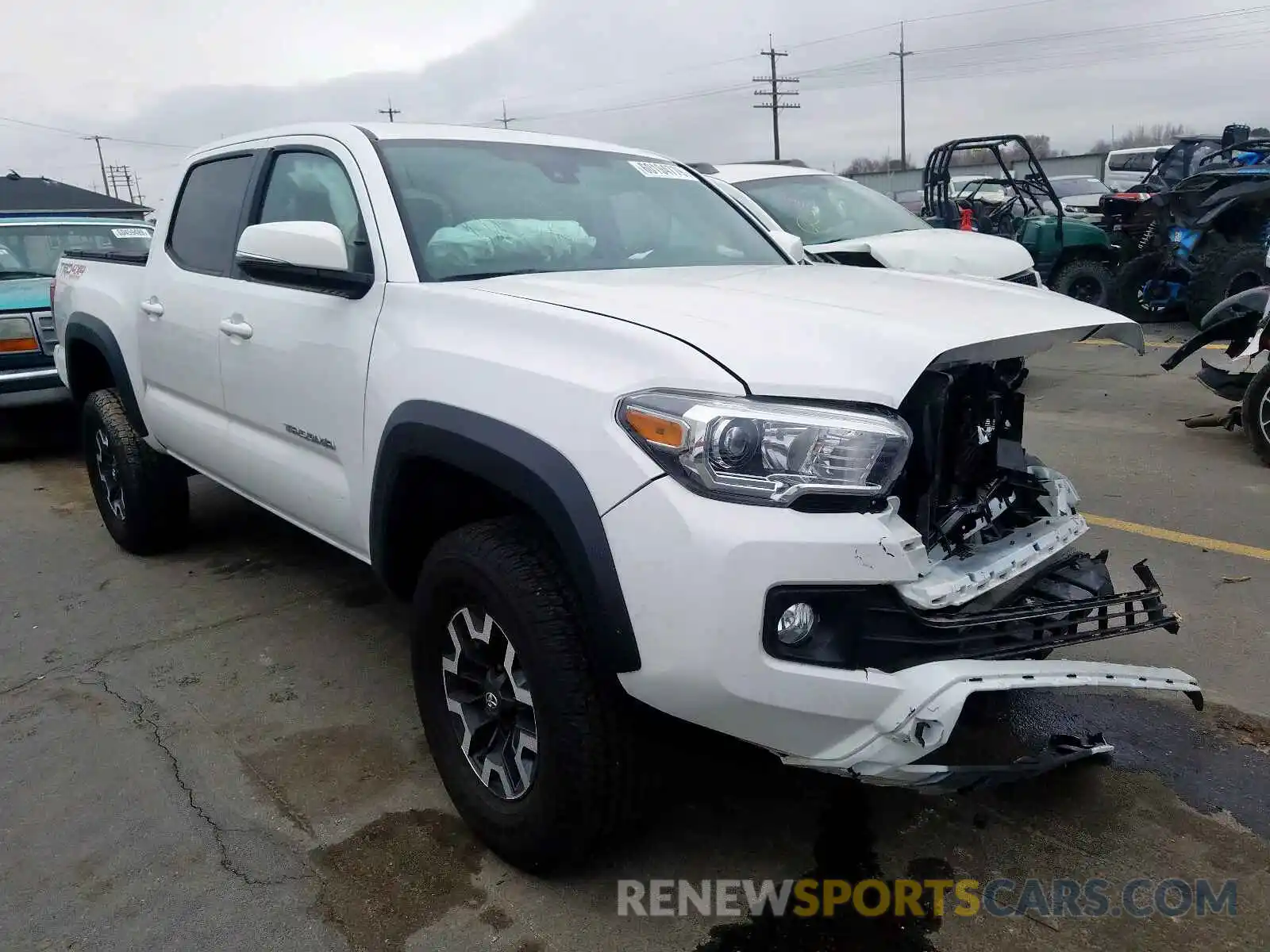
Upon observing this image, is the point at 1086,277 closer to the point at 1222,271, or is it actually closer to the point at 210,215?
the point at 1222,271

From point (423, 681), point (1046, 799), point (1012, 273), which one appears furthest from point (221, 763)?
point (1012, 273)

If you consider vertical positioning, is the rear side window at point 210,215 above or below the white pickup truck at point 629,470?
above

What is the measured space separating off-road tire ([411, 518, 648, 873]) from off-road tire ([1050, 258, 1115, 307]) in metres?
10.3

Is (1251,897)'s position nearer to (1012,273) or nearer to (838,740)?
(838,740)

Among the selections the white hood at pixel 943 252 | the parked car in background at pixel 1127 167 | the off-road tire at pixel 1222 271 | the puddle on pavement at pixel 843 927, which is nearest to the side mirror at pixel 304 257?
the puddle on pavement at pixel 843 927

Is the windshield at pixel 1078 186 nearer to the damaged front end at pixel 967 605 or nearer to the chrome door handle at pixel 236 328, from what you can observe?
the damaged front end at pixel 967 605

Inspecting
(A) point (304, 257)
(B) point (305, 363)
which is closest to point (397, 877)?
(B) point (305, 363)

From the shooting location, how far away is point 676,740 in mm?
2227

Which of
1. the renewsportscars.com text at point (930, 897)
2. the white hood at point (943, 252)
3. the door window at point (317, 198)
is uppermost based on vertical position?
the door window at point (317, 198)

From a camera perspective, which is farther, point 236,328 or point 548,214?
point 236,328

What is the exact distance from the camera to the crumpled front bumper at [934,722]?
1.89m

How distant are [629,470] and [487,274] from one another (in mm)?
1086

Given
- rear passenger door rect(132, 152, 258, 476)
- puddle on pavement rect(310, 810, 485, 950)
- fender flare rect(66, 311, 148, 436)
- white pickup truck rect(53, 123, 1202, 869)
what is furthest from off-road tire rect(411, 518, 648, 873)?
fender flare rect(66, 311, 148, 436)

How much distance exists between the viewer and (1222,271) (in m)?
9.55
